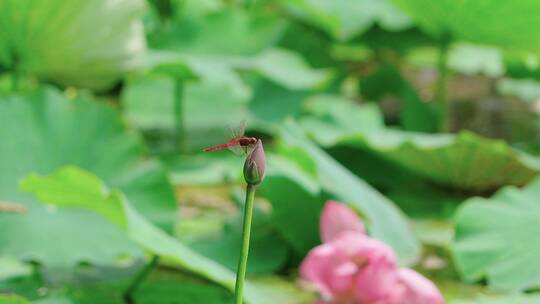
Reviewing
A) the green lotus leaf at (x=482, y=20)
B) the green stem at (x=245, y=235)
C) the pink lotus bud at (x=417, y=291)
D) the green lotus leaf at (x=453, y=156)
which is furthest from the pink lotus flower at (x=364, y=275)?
the green lotus leaf at (x=482, y=20)

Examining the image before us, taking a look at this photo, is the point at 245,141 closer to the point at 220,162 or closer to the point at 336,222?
the point at 336,222

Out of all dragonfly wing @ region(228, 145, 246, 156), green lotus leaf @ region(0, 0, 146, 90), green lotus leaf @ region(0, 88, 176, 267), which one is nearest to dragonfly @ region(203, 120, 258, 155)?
dragonfly wing @ region(228, 145, 246, 156)

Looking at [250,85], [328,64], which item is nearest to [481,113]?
[328,64]

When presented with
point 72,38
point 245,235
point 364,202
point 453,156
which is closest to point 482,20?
point 453,156

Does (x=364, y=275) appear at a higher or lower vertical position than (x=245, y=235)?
higher

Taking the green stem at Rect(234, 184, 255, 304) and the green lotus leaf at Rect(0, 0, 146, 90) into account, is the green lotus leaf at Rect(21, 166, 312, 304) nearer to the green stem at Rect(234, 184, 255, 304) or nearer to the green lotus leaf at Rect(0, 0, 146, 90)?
the green stem at Rect(234, 184, 255, 304)

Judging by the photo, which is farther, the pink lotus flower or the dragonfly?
the pink lotus flower
